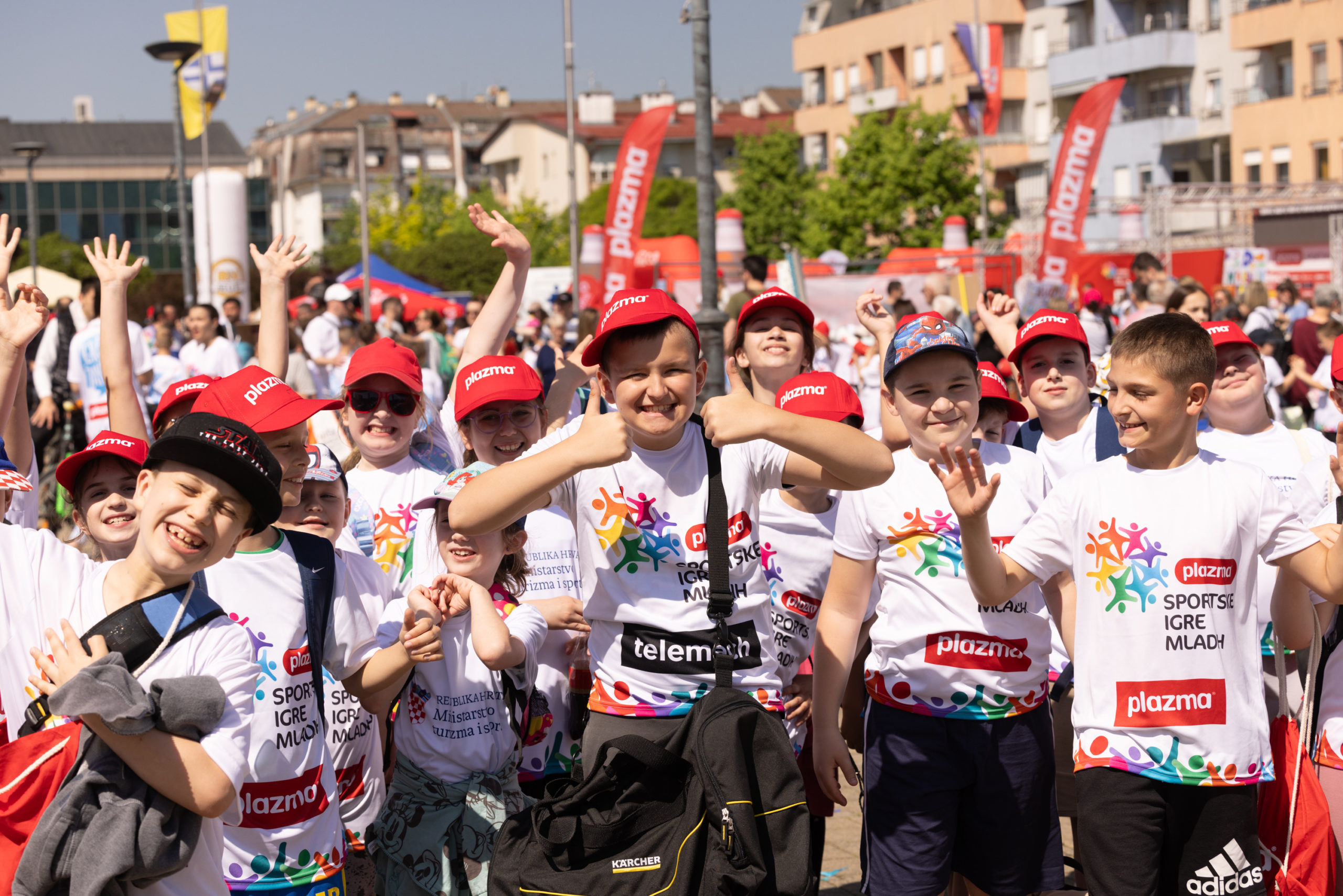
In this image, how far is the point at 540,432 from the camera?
16.0 feet

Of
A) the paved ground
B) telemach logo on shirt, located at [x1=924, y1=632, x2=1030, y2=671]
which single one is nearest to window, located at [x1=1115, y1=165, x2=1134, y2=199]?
the paved ground

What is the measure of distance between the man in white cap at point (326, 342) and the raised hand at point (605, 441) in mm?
11685

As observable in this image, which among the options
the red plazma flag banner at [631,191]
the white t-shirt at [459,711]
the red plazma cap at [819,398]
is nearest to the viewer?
the white t-shirt at [459,711]

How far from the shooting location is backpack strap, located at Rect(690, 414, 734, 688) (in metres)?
3.24

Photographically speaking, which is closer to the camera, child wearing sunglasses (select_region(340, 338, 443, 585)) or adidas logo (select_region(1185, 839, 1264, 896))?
adidas logo (select_region(1185, 839, 1264, 896))

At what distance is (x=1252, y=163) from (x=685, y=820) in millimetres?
51568

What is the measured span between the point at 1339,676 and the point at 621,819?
85.1 inches

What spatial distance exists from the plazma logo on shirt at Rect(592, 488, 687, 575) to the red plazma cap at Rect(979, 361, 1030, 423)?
2014mm

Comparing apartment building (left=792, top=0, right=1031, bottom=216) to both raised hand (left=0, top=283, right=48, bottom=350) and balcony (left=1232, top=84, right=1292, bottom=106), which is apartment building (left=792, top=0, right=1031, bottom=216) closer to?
balcony (left=1232, top=84, right=1292, bottom=106)

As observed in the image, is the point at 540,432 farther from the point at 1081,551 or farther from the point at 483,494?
the point at 1081,551

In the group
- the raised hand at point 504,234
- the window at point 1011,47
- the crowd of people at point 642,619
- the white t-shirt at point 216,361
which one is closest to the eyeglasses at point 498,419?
the crowd of people at point 642,619

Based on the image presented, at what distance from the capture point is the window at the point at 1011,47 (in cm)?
6278

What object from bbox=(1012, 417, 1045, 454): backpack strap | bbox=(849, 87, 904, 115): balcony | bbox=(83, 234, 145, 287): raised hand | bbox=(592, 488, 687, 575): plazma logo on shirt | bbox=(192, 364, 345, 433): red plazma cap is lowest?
bbox=(592, 488, 687, 575): plazma logo on shirt

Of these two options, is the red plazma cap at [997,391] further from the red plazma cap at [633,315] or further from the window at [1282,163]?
the window at [1282,163]
